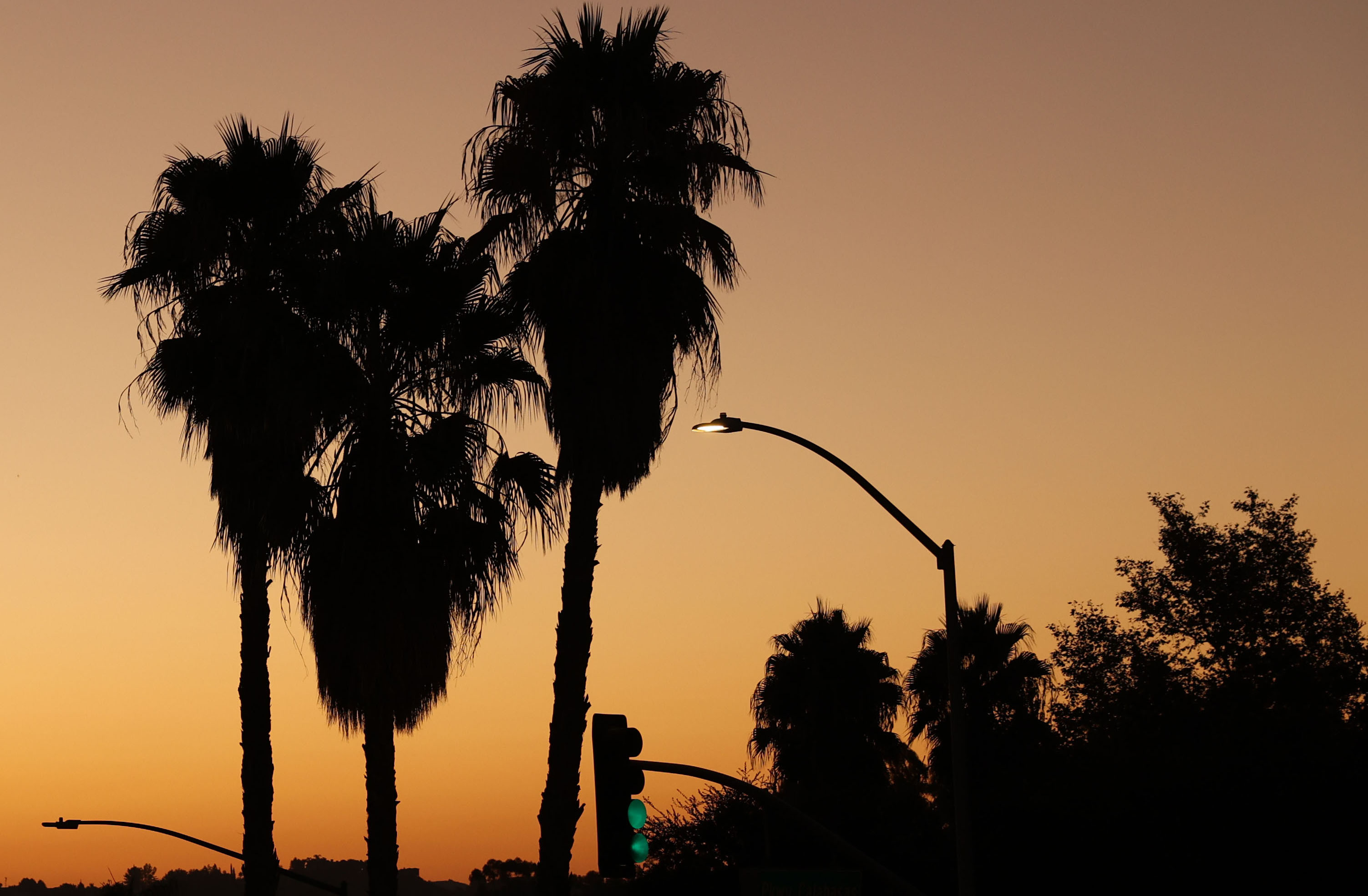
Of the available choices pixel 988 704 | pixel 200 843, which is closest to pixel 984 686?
pixel 988 704

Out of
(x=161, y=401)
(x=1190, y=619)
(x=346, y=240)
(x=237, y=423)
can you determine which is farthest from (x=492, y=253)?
(x=1190, y=619)

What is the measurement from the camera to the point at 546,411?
2231 centimetres

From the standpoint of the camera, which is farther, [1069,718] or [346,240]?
[1069,718]

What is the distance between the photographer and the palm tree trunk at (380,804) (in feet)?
75.5

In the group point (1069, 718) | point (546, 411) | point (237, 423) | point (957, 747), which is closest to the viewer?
point (957, 747)

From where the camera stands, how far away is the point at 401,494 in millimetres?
22531

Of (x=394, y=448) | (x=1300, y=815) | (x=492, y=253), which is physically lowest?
(x=1300, y=815)

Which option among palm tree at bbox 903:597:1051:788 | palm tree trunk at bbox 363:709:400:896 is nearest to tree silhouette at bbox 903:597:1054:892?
palm tree at bbox 903:597:1051:788

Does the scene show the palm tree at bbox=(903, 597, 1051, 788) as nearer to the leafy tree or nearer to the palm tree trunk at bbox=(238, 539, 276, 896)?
the leafy tree

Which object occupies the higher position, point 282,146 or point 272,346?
point 282,146

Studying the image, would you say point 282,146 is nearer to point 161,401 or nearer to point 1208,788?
point 161,401

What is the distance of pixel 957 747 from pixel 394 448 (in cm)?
1194

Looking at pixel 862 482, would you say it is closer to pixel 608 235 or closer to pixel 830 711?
pixel 608 235

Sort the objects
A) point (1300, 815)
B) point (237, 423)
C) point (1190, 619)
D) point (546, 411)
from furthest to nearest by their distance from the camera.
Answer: point (1190, 619) < point (1300, 815) < point (237, 423) < point (546, 411)
